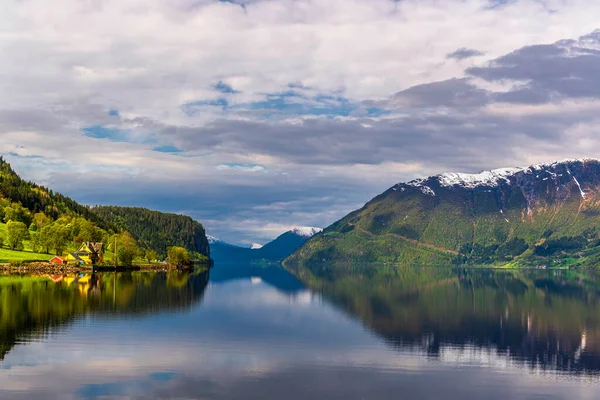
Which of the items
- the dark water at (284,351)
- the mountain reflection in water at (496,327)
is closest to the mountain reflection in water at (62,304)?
the dark water at (284,351)

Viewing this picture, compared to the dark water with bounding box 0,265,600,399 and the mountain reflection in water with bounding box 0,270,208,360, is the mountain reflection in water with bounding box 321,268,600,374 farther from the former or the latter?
the mountain reflection in water with bounding box 0,270,208,360

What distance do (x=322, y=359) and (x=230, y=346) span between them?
36.9ft

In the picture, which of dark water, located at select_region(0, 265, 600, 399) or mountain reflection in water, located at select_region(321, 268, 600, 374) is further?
mountain reflection in water, located at select_region(321, 268, 600, 374)

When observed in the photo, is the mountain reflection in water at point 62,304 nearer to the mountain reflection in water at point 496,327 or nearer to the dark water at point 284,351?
the dark water at point 284,351

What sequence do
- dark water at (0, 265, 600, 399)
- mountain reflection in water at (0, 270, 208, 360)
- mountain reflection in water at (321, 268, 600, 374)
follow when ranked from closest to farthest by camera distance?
dark water at (0, 265, 600, 399)
mountain reflection in water at (321, 268, 600, 374)
mountain reflection in water at (0, 270, 208, 360)

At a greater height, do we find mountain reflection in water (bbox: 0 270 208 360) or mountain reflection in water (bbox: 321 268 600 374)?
mountain reflection in water (bbox: 0 270 208 360)

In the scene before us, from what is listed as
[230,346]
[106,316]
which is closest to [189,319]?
[106,316]

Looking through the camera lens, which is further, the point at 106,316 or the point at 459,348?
the point at 106,316

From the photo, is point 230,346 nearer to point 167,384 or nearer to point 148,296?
point 167,384

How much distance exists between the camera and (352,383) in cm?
4988

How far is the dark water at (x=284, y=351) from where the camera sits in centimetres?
4772

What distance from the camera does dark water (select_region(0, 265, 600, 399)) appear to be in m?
47.7

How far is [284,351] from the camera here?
6450cm

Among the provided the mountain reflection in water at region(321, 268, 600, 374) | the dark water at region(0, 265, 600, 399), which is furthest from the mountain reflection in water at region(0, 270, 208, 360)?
the mountain reflection in water at region(321, 268, 600, 374)
